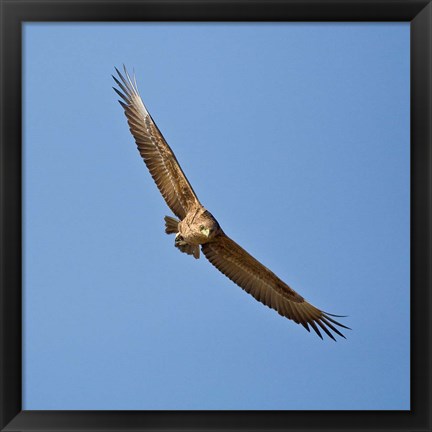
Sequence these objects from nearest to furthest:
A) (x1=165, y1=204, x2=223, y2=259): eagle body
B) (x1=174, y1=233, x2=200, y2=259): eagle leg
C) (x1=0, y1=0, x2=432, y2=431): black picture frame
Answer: (x1=0, y1=0, x2=432, y2=431): black picture frame → (x1=165, y1=204, x2=223, y2=259): eagle body → (x1=174, y1=233, x2=200, y2=259): eagle leg

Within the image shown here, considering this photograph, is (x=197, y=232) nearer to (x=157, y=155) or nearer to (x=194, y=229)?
(x=194, y=229)

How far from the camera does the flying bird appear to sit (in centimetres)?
859

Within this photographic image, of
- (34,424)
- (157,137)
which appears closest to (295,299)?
(157,137)

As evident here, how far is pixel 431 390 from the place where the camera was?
656 cm

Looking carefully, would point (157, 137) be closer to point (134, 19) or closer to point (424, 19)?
point (134, 19)

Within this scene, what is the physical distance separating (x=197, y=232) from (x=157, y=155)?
129cm

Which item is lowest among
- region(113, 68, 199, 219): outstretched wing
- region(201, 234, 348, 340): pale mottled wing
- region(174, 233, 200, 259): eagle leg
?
region(201, 234, 348, 340): pale mottled wing

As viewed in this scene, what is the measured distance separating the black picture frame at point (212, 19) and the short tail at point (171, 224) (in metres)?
2.59

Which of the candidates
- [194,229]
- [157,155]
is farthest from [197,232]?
[157,155]

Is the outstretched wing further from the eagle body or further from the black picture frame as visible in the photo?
the black picture frame

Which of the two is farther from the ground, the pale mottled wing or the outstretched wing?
the outstretched wing

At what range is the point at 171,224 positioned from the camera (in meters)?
8.80

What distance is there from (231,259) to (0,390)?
12.6 ft

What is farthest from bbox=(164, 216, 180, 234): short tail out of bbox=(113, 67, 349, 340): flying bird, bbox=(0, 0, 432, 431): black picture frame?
bbox=(0, 0, 432, 431): black picture frame
